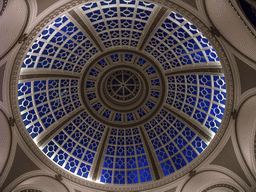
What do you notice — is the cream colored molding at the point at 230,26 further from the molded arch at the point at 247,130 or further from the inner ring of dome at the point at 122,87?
the inner ring of dome at the point at 122,87

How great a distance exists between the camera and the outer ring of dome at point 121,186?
1517 centimetres

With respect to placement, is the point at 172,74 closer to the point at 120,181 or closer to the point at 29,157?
the point at 120,181

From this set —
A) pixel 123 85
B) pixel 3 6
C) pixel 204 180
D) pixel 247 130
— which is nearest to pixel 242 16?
pixel 247 130

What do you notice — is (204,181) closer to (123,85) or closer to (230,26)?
(123,85)

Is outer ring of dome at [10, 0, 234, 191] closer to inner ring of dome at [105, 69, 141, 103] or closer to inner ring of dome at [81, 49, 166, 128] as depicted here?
inner ring of dome at [81, 49, 166, 128]

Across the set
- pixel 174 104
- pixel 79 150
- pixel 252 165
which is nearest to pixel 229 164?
pixel 252 165

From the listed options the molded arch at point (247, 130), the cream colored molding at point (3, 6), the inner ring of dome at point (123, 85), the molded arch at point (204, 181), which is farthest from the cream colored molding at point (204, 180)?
the cream colored molding at point (3, 6)

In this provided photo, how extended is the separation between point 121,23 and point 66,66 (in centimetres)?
665

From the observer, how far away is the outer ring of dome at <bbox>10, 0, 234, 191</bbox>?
15172 millimetres

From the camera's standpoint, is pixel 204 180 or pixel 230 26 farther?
pixel 204 180

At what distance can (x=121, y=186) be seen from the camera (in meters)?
21.7

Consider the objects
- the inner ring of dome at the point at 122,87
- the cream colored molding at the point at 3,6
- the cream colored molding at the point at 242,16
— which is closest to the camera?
the cream colored molding at the point at 242,16

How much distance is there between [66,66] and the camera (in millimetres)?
22297

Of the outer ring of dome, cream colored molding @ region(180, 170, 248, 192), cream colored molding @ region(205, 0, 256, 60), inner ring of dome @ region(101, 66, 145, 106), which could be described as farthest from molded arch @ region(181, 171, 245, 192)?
cream colored molding @ region(205, 0, 256, 60)
